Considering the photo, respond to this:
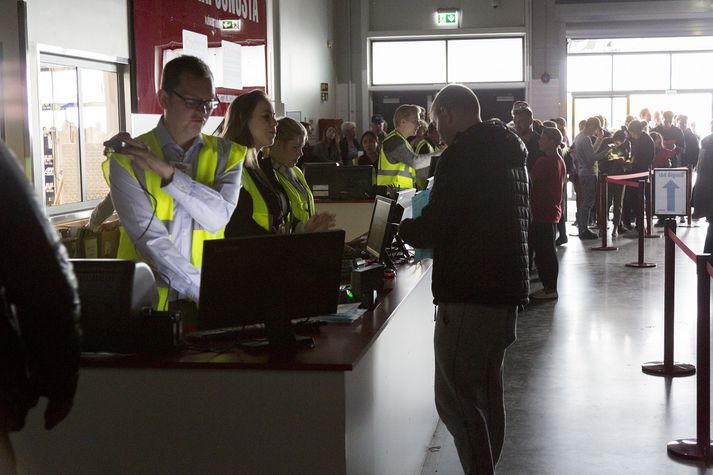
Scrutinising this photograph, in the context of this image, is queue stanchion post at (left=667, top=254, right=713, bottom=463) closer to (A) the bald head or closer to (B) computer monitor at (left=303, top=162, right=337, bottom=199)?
(A) the bald head

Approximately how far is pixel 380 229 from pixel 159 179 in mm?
1476

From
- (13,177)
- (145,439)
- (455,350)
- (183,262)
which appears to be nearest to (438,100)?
(455,350)

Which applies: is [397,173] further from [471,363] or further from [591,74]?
[591,74]

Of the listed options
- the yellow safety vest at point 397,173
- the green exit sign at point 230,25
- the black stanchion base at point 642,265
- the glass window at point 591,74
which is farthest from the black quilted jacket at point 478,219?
the glass window at point 591,74

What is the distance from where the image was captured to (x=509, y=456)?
4.52 meters

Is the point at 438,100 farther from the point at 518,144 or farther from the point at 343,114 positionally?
the point at 343,114

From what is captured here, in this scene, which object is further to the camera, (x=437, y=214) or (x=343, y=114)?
(x=343, y=114)

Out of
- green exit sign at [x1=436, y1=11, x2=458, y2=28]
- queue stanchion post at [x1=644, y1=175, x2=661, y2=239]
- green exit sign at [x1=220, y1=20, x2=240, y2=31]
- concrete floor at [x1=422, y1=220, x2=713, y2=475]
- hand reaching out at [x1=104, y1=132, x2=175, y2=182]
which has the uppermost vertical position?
green exit sign at [x1=436, y1=11, x2=458, y2=28]

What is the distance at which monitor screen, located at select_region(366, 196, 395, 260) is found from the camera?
163 inches

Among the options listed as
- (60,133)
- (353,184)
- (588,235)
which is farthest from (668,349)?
(588,235)

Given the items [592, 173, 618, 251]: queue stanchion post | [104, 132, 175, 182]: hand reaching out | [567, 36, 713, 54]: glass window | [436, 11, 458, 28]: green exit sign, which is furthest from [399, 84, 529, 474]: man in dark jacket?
[567, 36, 713, 54]: glass window

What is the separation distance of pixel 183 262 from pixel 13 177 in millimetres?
1549

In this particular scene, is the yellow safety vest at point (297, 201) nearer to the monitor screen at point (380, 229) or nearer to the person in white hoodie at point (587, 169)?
the monitor screen at point (380, 229)

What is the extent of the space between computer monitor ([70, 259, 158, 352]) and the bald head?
1.47 meters
